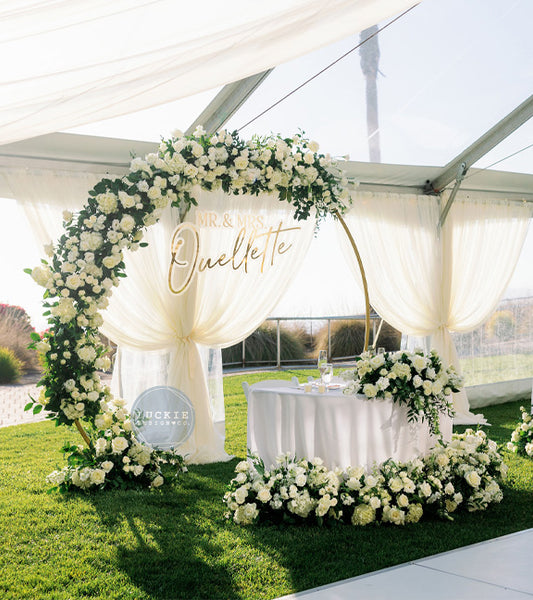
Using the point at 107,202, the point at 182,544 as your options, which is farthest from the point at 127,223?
the point at 182,544

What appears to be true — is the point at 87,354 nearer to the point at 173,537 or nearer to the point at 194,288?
the point at 173,537

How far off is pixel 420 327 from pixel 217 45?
5751 mm

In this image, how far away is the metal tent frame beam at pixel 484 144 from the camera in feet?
19.1

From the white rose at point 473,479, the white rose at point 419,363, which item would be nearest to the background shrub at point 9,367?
the white rose at point 419,363

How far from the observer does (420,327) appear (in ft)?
23.8

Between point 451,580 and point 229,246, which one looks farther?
point 229,246

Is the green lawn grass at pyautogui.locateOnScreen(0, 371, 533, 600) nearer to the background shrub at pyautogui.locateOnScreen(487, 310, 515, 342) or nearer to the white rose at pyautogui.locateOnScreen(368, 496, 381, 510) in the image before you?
the white rose at pyautogui.locateOnScreen(368, 496, 381, 510)

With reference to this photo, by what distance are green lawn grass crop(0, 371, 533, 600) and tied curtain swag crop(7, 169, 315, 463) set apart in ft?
3.71

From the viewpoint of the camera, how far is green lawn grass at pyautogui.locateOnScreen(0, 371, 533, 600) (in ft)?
9.55

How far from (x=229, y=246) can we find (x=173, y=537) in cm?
297

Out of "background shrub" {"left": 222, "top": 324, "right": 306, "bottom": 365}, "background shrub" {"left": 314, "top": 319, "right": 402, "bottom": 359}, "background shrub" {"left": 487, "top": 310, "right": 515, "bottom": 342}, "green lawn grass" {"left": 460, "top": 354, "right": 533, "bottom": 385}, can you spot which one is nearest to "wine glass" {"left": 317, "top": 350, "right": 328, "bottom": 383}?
"green lawn grass" {"left": 460, "top": 354, "right": 533, "bottom": 385}

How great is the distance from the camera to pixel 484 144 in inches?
247

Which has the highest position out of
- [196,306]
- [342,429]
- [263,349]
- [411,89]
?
[411,89]

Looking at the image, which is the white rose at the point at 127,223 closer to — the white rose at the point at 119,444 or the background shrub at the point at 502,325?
the white rose at the point at 119,444
